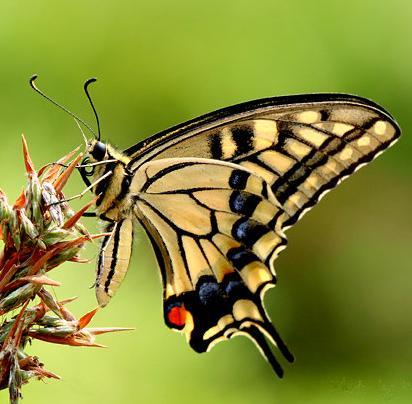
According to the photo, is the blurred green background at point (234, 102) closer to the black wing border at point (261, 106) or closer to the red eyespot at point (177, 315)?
the red eyespot at point (177, 315)

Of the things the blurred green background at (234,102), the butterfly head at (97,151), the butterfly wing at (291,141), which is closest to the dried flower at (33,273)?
the butterfly head at (97,151)

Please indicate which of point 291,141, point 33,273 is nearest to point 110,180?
point 291,141

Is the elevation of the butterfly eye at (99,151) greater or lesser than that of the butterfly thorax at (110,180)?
greater

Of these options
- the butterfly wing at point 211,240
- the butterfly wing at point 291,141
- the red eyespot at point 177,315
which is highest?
the butterfly wing at point 291,141

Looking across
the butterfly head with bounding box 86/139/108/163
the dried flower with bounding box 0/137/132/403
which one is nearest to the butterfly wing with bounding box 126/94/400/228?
the butterfly head with bounding box 86/139/108/163

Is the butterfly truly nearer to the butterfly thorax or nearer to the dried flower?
the butterfly thorax

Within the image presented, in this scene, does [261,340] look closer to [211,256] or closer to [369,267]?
[211,256]

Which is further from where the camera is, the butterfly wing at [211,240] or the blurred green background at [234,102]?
the blurred green background at [234,102]
